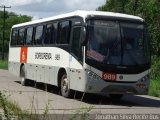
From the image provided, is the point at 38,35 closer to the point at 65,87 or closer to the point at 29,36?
the point at 29,36

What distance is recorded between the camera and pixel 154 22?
40.7 m

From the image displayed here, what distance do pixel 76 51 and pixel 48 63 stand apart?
142 inches

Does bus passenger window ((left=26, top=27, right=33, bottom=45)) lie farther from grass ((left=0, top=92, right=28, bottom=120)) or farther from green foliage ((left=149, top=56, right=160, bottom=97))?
grass ((left=0, top=92, right=28, bottom=120))

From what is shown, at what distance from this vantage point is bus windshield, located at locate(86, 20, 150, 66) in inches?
645

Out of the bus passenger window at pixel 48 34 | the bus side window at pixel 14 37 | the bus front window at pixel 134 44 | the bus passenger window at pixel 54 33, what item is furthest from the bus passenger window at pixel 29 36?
the bus front window at pixel 134 44

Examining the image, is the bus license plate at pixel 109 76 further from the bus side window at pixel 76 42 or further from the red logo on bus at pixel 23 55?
the red logo on bus at pixel 23 55

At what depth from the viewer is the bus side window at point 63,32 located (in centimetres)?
1833

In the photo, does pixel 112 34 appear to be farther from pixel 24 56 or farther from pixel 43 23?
pixel 24 56

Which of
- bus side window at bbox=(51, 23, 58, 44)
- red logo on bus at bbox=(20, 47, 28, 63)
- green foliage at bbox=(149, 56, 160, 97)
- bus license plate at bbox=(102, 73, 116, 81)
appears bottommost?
green foliage at bbox=(149, 56, 160, 97)

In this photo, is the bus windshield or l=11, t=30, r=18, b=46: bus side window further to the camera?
l=11, t=30, r=18, b=46: bus side window

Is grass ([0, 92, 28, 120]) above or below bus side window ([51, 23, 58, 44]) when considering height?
above

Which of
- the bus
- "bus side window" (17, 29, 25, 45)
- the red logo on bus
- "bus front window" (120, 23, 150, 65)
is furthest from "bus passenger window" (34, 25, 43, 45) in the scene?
"bus front window" (120, 23, 150, 65)

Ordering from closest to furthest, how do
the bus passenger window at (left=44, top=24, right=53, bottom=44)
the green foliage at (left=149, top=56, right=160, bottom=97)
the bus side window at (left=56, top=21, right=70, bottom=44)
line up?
1. the bus side window at (left=56, top=21, right=70, bottom=44)
2. the bus passenger window at (left=44, top=24, right=53, bottom=44)
3. the green foliage at (left=149, top=56, right=160, bottom=97)

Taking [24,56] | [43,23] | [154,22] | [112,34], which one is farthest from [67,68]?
[154,22]
